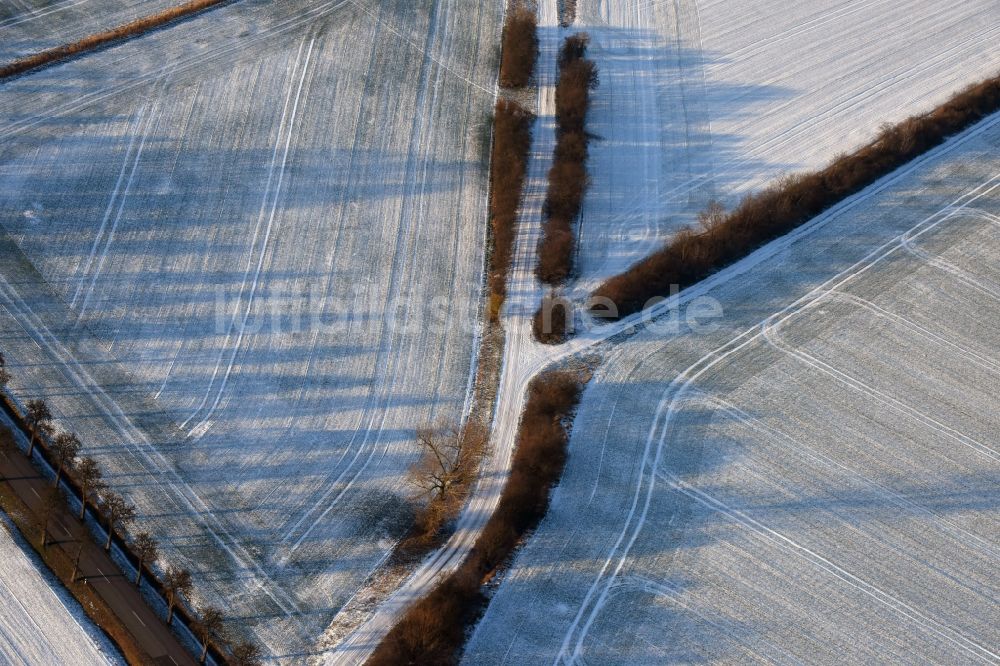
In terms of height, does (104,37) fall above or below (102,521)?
above

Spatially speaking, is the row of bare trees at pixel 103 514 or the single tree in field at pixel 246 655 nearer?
the single tree in field at pixel 246 655

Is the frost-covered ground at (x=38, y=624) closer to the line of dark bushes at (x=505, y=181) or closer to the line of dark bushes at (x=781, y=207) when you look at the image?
the line of dark bushes at (x=505, y=181)

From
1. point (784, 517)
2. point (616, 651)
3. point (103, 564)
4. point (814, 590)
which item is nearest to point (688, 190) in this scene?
point (784, 517)

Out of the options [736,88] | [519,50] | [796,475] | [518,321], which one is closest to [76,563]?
[518,321]

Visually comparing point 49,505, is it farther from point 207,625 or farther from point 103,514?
point 207,625

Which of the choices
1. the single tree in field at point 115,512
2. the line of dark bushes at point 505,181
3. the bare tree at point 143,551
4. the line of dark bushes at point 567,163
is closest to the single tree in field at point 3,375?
the single tree in field at point 115,512

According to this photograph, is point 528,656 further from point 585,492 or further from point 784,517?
point 784,517

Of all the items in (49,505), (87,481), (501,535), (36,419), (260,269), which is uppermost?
(260,269)

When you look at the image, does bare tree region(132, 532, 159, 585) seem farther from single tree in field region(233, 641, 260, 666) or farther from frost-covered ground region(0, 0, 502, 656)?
single tree in field region(233, 641, 260, 666)
